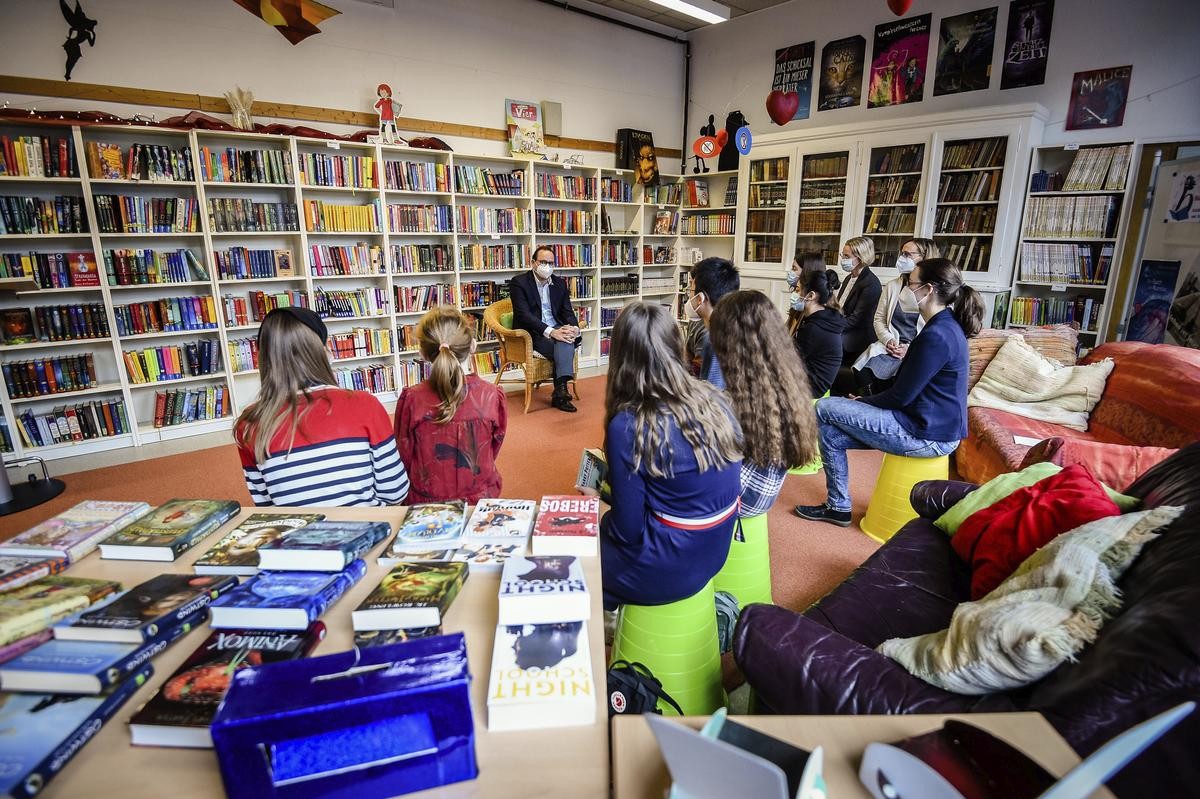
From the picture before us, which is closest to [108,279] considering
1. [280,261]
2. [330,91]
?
[280,261]

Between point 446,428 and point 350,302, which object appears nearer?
point 446,428

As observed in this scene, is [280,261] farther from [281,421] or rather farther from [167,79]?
[281,421]

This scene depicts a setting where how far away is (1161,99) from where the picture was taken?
3984mm

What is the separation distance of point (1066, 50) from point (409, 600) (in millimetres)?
5981

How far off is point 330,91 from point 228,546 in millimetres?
4695

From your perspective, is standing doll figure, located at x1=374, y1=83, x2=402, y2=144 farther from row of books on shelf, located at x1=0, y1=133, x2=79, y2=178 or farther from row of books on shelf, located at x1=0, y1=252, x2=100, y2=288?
row of books on shelf, located at x1=0, y1=252, x2=100, y2=288

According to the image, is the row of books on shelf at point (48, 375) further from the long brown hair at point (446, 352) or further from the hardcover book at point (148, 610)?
the hardcover book at point (148, 610)

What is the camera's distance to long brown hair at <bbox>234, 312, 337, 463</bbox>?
1.51m

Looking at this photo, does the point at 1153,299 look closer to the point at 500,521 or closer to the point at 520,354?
the point at 520,354

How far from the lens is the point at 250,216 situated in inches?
164

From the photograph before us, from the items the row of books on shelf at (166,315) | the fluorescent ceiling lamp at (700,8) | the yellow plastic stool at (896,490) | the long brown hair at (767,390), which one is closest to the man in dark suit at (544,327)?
the row of books on shelf at (166,315)

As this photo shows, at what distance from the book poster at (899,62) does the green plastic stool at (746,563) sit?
5.07 meters

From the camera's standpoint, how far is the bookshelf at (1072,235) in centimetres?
408

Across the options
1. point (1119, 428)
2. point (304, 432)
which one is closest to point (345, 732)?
point (304, 432)
